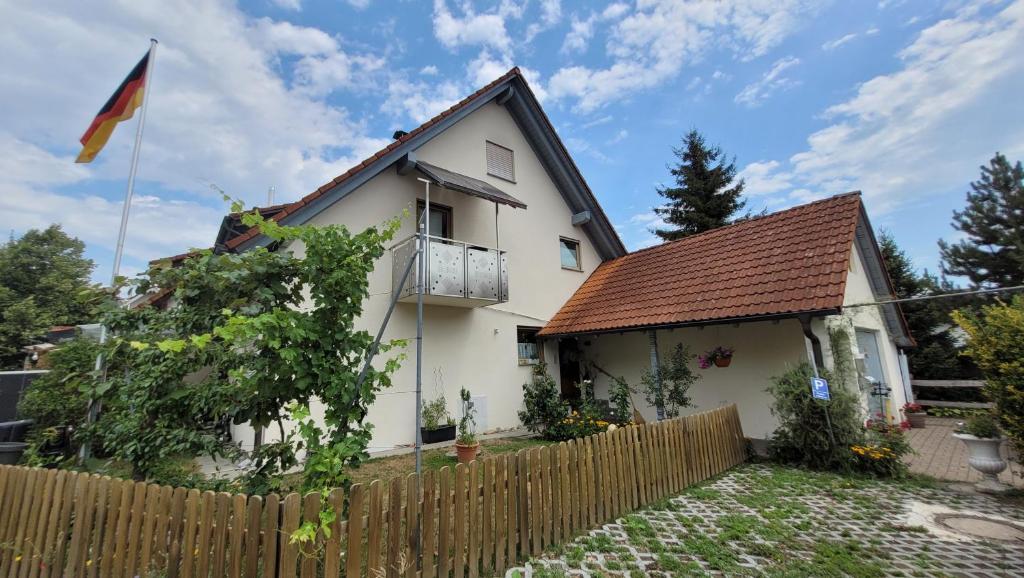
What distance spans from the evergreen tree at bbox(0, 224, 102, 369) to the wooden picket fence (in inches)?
768

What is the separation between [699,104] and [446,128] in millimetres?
8082

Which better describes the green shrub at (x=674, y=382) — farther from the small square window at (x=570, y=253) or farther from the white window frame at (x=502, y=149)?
the white window frame at (x=502, y=149)

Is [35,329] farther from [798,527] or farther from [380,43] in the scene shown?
[798,527]

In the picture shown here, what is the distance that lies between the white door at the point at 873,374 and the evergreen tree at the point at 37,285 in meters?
27.5

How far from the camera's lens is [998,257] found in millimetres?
18250

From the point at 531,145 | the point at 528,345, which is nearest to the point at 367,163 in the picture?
the point at 531,145

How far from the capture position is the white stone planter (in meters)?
5.41

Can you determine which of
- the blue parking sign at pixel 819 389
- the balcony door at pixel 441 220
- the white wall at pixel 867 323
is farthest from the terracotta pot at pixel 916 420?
the balcony door at pixel 441 220

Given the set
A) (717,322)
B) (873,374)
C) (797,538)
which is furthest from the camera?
(873,374)

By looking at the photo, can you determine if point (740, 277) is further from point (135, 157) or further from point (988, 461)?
point (135, 157)

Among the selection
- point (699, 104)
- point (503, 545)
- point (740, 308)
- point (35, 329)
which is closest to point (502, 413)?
point (740, 308)

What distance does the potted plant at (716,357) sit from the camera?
28.0 feet

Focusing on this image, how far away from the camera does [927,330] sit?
14.9 metres

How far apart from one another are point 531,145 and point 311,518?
475 inches
